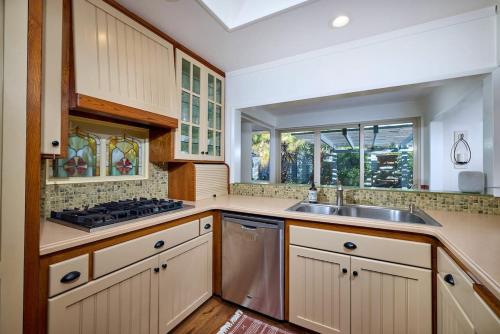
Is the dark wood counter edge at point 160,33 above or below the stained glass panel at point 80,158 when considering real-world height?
above

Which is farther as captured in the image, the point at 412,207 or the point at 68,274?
the point at 412,207

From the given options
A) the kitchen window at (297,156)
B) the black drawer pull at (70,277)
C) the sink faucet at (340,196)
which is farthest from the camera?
the kitchen window at (297,156)

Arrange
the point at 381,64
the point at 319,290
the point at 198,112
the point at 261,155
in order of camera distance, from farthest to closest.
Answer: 1. the point at 261,155
2. the point at 198,112
3. the point at 381,64
4. the point at 319,290

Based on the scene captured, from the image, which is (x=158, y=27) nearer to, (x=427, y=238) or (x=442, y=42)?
(x=442, y=42)

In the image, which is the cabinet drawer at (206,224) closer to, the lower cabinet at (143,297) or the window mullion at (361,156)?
the lower cabinet at (143,297)

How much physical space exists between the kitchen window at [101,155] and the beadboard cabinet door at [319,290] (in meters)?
1.49

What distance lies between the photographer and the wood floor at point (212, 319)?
154cm

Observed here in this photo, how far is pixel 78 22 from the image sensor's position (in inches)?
48.8

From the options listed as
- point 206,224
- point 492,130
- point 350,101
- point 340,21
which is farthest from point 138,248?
point 350,101

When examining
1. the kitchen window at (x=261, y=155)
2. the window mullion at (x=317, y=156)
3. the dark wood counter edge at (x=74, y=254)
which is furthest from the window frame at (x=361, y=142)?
the dark wood counter edge at (x=74, y=254)

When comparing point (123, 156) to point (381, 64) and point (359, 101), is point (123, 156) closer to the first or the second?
point (381, 64)

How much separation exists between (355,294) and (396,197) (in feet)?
2.93

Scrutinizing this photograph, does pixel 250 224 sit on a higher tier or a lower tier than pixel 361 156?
lower

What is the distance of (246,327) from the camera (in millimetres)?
1571
